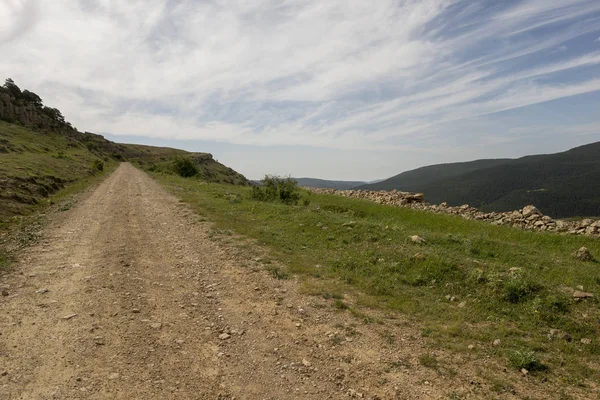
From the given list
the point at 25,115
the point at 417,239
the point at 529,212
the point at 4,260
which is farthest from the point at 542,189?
the point at 25,115

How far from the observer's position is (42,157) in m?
44.2

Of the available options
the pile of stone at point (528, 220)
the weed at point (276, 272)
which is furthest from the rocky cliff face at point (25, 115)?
the weed at point (276, 272)

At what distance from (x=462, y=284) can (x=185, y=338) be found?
6.46 m

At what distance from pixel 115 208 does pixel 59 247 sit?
818 centimetres

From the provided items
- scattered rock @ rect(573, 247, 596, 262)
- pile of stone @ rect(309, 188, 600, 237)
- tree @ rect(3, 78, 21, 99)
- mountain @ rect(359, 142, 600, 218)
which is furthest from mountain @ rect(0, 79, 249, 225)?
mountain @ rect(359, 142, 600, 218)

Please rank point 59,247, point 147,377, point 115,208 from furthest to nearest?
point 115,208 < point 59,247 < point 147,377

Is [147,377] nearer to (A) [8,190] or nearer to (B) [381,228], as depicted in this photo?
(B) [381,228]

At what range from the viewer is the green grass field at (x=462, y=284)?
5828 mm

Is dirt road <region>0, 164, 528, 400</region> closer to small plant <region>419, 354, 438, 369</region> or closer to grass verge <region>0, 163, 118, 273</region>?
small plant <region>419, 354, 438, 369</region>

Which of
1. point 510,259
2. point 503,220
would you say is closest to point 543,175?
point 503,220

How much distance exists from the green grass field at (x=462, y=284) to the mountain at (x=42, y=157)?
41.8 ft

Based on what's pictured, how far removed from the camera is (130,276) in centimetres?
847

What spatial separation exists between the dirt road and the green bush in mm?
14429

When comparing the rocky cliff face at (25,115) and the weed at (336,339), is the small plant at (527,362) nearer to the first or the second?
the weed at (336,339)
